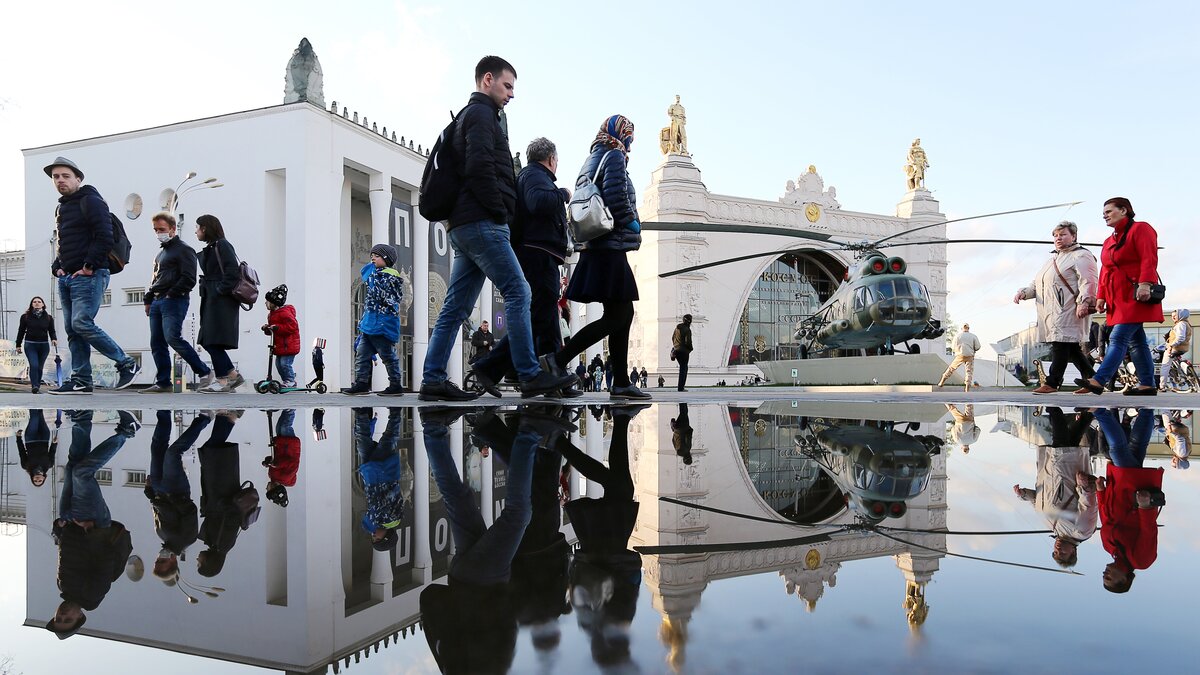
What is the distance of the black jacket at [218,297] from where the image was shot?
670 centimetres

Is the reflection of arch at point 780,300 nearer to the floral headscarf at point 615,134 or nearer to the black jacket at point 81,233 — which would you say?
the floral headscarf at point 615,134

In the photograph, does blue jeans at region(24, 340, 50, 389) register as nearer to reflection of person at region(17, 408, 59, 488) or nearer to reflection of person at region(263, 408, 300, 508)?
reflection of person at region(17, 408, 59, 488)

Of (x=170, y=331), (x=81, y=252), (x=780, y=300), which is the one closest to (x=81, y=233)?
(x=81, y=252)

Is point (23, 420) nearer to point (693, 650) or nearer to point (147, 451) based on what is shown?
point (147, 451)

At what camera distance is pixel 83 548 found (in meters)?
0.95

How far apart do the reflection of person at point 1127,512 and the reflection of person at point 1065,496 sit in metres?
0.02

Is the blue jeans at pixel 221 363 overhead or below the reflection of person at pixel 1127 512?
overhead

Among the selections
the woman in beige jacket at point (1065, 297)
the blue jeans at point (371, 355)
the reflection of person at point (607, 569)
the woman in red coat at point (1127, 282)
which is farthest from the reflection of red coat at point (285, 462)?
the woman in beige jacket at point (1065, 297)

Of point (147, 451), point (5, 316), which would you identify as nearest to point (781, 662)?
point (147, 451)

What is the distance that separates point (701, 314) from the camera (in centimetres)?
3609

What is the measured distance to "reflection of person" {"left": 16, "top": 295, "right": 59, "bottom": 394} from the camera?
854 centimetres

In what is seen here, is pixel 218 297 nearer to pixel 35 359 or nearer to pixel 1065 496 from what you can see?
pixel 35 359

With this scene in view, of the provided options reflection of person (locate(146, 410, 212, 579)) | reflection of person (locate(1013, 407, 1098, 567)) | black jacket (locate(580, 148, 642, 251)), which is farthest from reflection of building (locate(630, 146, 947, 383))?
reflection of person (locate(146, 410, 212, 579))

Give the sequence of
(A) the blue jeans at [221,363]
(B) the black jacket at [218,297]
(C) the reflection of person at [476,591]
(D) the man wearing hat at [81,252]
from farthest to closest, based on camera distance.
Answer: (A) the blue jeans at [221,363], (B) the black jacket at [218,297], (D) the man wearing hat at [81,252], (C) the reflection of person at [476,591]
